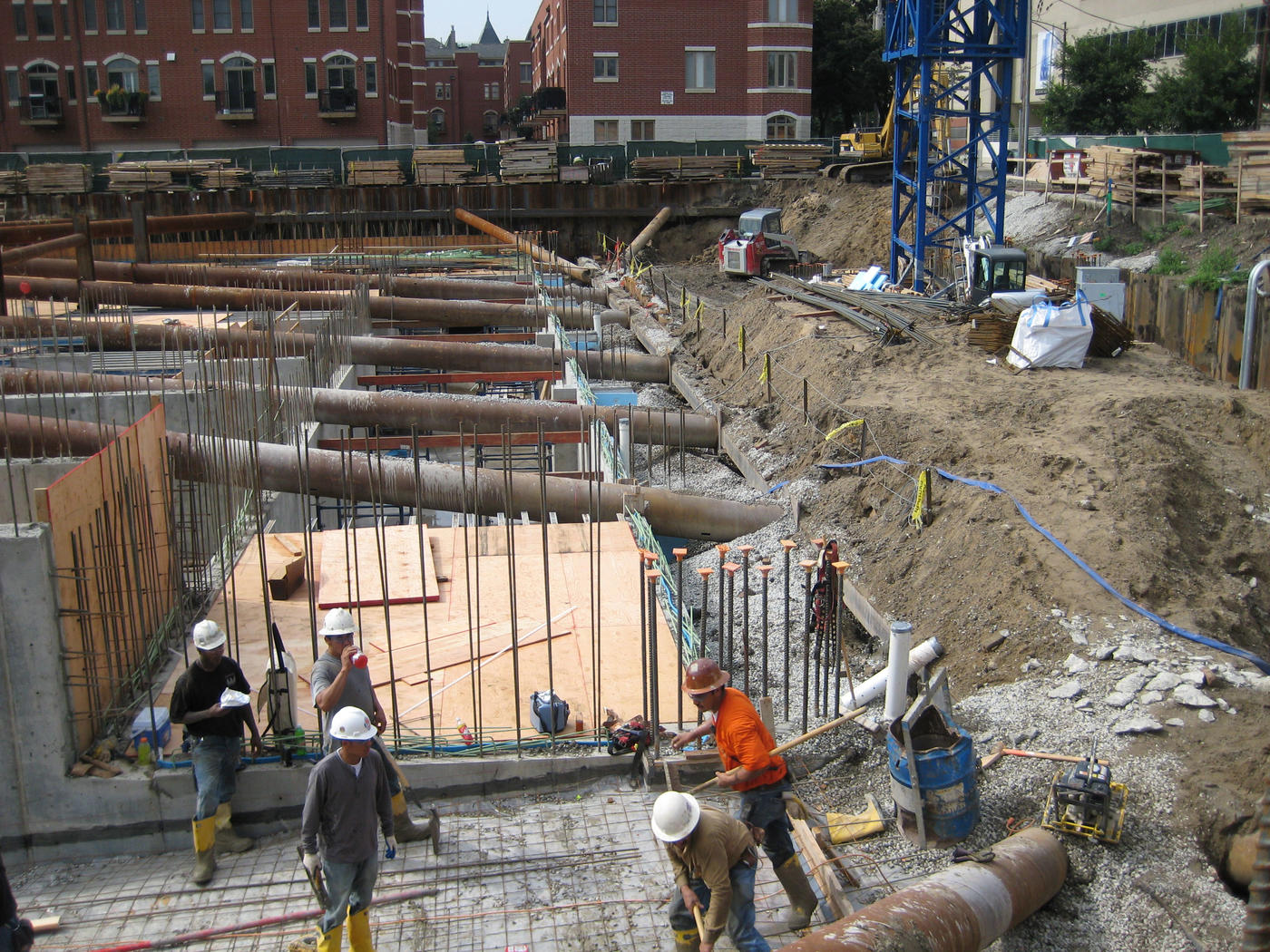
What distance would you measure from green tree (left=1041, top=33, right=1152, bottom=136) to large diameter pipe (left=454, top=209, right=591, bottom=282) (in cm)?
1865

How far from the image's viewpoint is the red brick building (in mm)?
48094

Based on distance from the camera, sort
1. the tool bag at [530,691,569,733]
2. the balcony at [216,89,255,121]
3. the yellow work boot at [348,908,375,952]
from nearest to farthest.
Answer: the yellow work boot at [348,908,375,952]
the tool bag at [530,691,569,733]
the balcony at [216,89,255,121]

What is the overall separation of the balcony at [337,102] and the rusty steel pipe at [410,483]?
43.3 metres

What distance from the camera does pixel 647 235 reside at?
39.4m

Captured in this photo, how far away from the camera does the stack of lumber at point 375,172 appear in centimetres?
4278

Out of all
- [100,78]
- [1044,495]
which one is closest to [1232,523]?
[1044,495]

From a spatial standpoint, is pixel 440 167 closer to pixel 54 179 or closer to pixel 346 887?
pixel 54 179

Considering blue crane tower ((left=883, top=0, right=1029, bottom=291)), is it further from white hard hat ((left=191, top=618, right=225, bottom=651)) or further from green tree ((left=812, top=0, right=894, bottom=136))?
green tree ((left=812, top=0, right=894, bottom=136))

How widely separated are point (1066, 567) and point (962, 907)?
17.0 ft

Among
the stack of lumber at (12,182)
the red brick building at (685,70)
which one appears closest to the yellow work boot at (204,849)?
the stack of lumber at (12,182)

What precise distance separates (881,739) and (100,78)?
54.0 m

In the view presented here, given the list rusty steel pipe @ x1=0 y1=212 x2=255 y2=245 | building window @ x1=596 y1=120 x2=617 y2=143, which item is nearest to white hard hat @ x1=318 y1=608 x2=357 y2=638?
rusty steel pipe @ x1=0 y1=212 x2=255 y2=245

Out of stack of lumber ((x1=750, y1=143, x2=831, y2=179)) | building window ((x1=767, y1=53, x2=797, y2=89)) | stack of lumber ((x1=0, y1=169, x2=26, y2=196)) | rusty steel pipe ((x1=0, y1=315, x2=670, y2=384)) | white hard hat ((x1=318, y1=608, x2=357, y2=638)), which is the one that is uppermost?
building window ((x1=767, y1=53, x2=797, y2=89))

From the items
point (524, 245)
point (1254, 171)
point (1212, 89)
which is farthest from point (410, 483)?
point (1212, 89)
